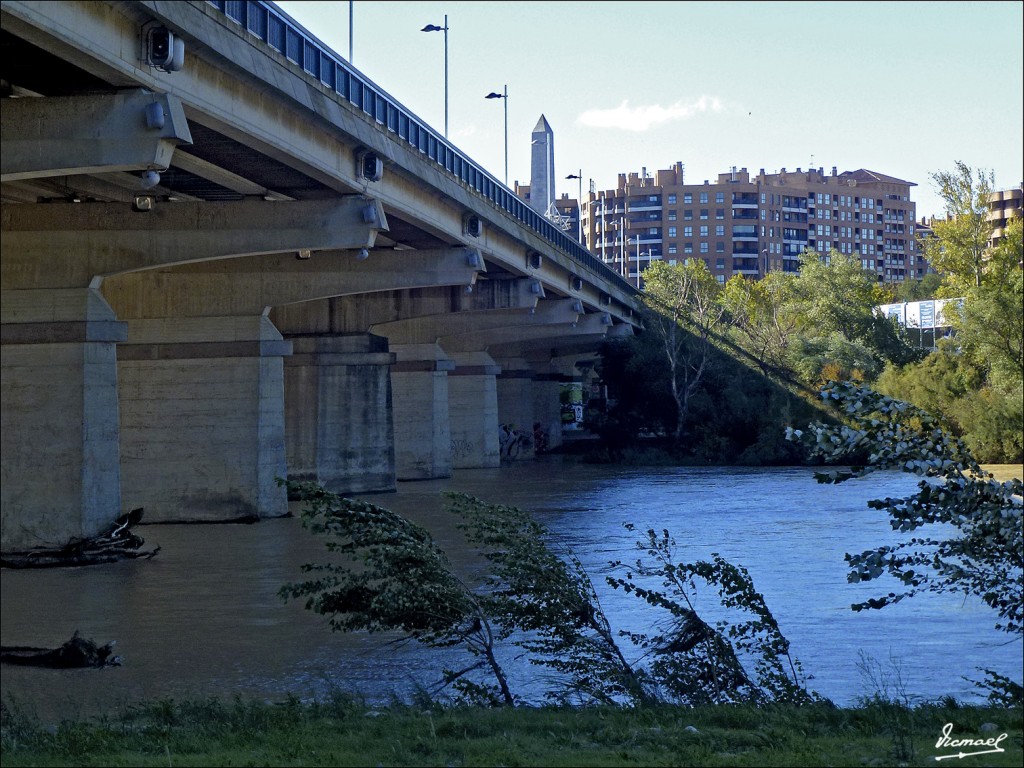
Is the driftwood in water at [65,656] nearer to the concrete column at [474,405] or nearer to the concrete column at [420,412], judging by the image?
the concrete column at [420,412]

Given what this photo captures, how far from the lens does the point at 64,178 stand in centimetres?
2906

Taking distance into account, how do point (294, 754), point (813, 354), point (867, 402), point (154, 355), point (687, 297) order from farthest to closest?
point (687, 297)
point (813, 354)
point (154, 355)
point (867, 402)
point (294, 754)

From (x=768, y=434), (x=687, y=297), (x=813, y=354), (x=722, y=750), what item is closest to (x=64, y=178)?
(x=722, y=750)

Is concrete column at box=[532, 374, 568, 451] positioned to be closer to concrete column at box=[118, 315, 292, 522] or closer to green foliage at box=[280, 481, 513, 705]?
concrete column at box=[118, 315, 292, 522]

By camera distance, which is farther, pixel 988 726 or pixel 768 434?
pixel 768 434

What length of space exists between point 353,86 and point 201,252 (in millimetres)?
4968

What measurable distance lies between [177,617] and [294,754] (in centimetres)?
1149

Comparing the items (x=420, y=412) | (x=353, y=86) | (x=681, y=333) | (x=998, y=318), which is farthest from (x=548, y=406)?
(x=998, y=318)

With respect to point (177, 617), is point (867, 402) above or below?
above

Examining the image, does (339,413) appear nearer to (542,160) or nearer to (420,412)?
(420,412)

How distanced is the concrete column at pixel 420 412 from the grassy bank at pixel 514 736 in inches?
1773

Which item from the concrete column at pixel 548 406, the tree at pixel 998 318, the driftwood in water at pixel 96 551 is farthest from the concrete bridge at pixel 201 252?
the concrete column at pixel 548 406

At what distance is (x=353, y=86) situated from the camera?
1201 inches

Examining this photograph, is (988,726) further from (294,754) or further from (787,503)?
(787,503)
